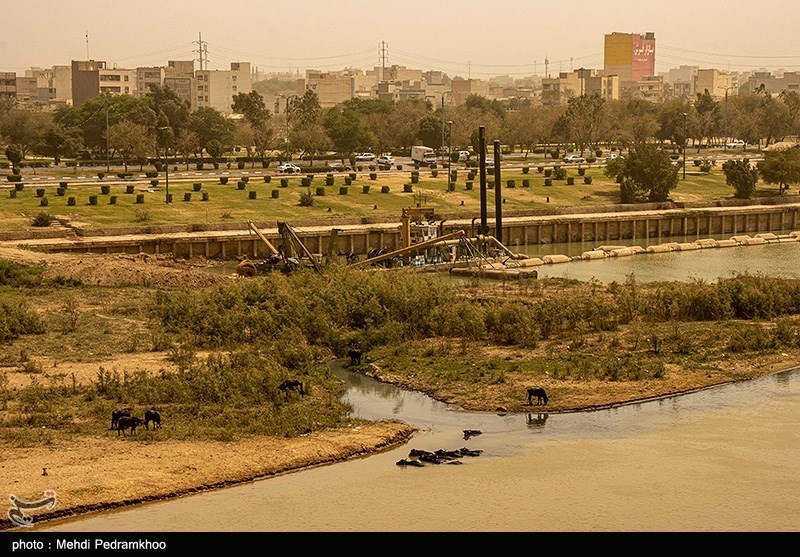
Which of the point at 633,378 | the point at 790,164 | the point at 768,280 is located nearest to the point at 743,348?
the point at 633,378

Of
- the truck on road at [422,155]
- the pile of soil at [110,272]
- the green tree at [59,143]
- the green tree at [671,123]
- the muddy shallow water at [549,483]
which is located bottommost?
the muddy shallow water at [549,483]

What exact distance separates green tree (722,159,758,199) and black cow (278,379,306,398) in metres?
56.0

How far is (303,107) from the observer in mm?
125500

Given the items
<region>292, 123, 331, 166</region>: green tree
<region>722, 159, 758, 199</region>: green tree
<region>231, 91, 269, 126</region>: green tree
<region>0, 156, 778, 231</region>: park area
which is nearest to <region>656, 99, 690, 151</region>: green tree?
<region>292, 123, 331, 166</region>: green tree

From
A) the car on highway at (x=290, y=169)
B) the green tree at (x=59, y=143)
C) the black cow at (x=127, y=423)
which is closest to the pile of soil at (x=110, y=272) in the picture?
the black cow at (x=127, y=423)

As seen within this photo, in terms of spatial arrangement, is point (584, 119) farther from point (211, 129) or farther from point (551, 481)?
point (551, 481)

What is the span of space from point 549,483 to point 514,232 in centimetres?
4178

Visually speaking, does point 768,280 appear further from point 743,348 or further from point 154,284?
point 154,284

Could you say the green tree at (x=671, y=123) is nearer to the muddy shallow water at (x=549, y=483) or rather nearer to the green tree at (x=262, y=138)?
the green tree at (x=262, y=138)

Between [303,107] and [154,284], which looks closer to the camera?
[154,284]

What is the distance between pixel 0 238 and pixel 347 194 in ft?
74.0

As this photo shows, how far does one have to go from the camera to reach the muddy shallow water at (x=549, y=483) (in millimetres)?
22156

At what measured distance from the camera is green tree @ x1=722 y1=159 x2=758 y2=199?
Result: 265 ft

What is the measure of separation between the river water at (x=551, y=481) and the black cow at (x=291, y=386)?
1.26 m
